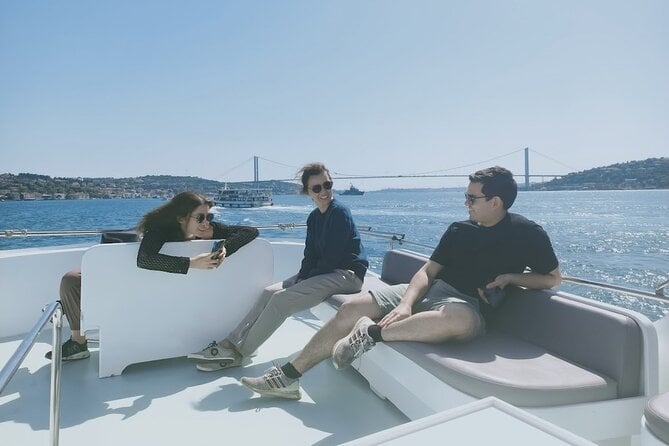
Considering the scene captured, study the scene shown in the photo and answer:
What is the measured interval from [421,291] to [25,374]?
1698 millimetres

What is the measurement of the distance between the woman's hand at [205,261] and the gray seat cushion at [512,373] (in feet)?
3.05

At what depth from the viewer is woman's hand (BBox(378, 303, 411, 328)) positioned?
1.53m

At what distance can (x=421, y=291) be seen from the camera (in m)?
1.73

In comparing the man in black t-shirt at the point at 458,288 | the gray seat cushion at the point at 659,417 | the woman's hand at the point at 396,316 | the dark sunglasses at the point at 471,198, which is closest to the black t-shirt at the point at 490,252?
the man in black t-shirt at the point at 458,288

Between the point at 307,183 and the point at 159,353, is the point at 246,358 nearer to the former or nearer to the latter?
the point at 159,353

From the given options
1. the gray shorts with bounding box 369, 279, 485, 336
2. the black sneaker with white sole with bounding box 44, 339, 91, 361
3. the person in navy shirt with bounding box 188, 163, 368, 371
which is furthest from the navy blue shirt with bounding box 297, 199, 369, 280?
the black sneaker with white sole with bounding box 44, 339, 91, 361

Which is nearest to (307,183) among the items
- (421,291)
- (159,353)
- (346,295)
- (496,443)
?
(346,295)

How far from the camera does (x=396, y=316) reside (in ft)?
5.07

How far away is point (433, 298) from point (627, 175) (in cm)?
4691

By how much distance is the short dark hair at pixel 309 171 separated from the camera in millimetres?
2240

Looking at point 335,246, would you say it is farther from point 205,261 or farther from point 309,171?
point 205,261

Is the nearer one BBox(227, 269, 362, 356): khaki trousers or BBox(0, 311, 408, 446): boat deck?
BBox(0, 311, 408, 446): boat deck

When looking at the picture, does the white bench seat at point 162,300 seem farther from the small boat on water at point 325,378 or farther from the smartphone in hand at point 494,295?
the smartphone in hand at point 494,295

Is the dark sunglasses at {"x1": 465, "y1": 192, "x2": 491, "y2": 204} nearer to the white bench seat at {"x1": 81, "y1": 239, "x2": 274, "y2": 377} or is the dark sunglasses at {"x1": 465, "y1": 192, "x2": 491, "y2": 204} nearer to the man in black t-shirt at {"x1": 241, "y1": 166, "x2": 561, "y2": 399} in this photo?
the man in black t-shirt at {"x1": 241, "y1": 166, "x2": 561, "y2": 399}
